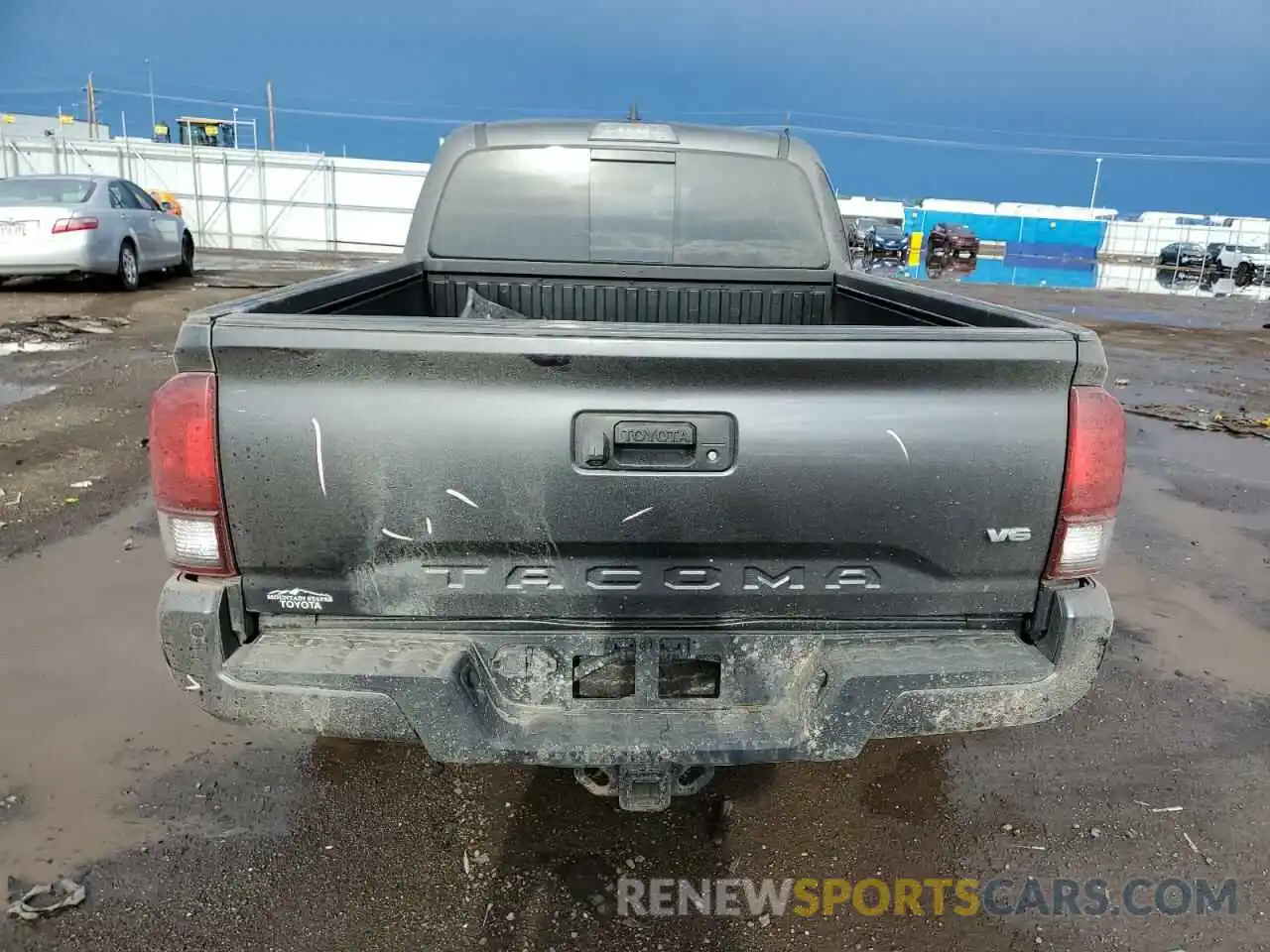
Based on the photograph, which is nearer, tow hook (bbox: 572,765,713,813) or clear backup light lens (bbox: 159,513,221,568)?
clear backup light lens (bbox: 159,513,221,568)

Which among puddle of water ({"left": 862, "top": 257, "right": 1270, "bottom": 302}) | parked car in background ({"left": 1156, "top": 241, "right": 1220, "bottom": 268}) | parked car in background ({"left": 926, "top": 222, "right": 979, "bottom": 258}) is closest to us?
puddle of water ({"left": 862, "top": 257, "right": 1270, "bottom": 302})

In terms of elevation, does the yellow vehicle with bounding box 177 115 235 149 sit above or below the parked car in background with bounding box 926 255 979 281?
above

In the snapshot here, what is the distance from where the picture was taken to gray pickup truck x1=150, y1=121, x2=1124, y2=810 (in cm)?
211

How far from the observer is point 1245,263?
34.5m

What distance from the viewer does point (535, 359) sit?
82.4 inches

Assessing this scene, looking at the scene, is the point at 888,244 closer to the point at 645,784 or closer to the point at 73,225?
the point at 73,225

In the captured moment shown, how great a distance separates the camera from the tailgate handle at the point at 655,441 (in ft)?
7.03

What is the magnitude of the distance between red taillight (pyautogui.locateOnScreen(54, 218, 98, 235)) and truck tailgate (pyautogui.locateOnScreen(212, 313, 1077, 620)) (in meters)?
12.8

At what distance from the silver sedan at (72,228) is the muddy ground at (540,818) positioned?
990 cm

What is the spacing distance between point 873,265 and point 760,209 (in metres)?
30.0

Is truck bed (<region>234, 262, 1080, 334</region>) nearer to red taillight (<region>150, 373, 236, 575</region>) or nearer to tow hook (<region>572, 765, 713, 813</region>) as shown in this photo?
red taillight (<region>150, 373, 236, 575</region>)

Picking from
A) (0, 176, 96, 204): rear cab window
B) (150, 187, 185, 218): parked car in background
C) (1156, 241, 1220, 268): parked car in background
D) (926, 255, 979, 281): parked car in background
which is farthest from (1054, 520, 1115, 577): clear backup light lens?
(1156, 241, 1220, 268): parked car in background

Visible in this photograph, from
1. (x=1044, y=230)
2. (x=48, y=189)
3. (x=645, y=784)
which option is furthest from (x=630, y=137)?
(x=1044, y=230)

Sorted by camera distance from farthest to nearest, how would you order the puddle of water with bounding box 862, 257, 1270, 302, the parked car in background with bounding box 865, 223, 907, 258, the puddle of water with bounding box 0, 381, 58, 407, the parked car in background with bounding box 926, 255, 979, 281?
the parked car in background with bounding box 865, 223, 907, 258
the parked car in background with bounding box 926, 255, 979, 281
the puddle of water with bounding box 862, 257, 1270, 302
the puddle of water with bounding box 0, 381, 58, 407
